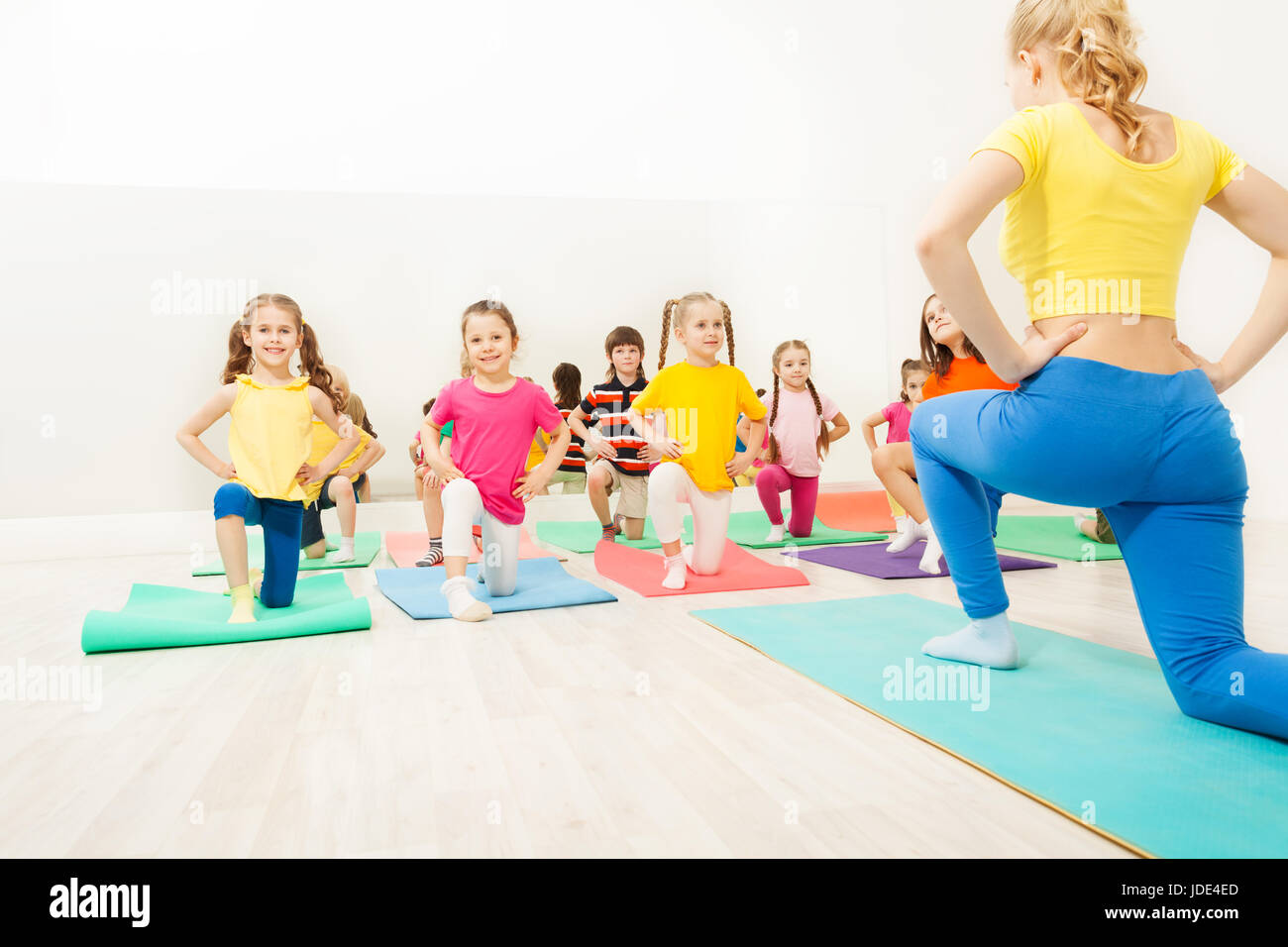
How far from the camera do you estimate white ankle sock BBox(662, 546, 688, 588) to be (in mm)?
3033

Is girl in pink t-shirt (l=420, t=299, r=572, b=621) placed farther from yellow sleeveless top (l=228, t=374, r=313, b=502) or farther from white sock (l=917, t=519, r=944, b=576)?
white sock (l=917, t=519, r=944, b=576)

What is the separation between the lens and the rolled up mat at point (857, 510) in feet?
16.2

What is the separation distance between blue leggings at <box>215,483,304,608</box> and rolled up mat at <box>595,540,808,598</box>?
113 cm

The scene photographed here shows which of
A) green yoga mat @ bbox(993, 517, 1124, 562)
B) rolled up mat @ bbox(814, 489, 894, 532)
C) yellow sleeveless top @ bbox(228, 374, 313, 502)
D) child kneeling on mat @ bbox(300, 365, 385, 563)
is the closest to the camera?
yellow sleeveless top @ bbox(228, 374, 313, 502)

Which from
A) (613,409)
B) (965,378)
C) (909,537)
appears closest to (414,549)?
(613,409)

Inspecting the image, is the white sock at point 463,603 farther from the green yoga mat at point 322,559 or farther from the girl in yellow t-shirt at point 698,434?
the green yoga mat at point 322,559

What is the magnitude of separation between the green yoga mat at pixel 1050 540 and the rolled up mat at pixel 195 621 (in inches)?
107

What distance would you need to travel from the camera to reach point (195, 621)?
252cm

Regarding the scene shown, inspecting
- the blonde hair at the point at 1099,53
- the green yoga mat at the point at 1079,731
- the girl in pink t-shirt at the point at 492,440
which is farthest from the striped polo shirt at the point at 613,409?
the blonde hair at the point at 1099,53

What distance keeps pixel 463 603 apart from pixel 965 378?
6.66ft

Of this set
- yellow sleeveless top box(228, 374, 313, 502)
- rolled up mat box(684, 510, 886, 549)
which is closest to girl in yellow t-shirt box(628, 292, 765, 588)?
rolled up mat box(684, 510, 886, 549)

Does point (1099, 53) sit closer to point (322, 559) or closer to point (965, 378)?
point (965, 378)

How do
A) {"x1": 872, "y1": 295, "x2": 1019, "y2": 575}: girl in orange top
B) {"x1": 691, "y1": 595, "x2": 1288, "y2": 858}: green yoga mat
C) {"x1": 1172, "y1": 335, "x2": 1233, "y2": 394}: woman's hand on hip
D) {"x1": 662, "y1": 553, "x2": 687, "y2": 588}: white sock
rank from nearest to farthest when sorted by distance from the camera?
{"x1": 691, "y1": 595, "x2": 1288, "y2": 858}: green yoga mat → {"x1": 1172, "y1": 335, "x2": 1233, "y2": 394}: woman's hand on hip → {"x1": 662, "y1": 553, "x2": 687, "y2": 588}: white sock → {"x1": 872, "y1": 295, "x2": 1019, "y2": 575}: girl in orange top
